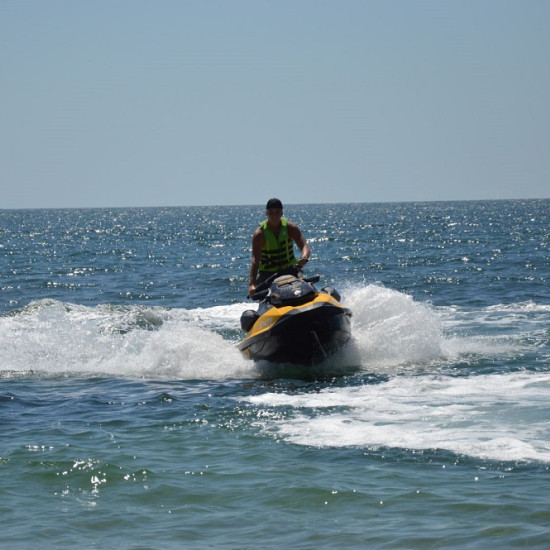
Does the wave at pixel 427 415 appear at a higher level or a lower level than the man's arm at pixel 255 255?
lower

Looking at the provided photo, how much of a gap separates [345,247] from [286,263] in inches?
1373

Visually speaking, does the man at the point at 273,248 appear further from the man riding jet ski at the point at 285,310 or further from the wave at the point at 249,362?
the wave at the point at 249,362

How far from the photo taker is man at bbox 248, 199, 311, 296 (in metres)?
11.8

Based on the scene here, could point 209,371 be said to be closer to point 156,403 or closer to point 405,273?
point 156,403

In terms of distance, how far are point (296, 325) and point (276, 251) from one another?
1.48 metres

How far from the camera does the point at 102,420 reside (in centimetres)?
892

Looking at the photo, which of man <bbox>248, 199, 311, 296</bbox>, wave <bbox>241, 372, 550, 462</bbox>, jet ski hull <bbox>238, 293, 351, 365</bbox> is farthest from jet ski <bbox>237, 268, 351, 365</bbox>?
wave <bbox>241, 372, 550, 462</bbox>

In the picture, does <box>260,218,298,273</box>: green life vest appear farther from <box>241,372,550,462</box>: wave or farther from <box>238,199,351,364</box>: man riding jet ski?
<box>241,372,550,462</box>: wave

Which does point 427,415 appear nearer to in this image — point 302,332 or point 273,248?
point 302,332

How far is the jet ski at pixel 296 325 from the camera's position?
10.9 metres

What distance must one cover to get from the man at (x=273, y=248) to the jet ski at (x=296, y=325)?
389 millimetres

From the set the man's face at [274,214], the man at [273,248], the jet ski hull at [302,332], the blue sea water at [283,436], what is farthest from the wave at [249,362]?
the man's face at [274,214]

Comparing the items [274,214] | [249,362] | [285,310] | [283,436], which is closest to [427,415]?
[283,436]

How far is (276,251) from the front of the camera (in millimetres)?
11984
